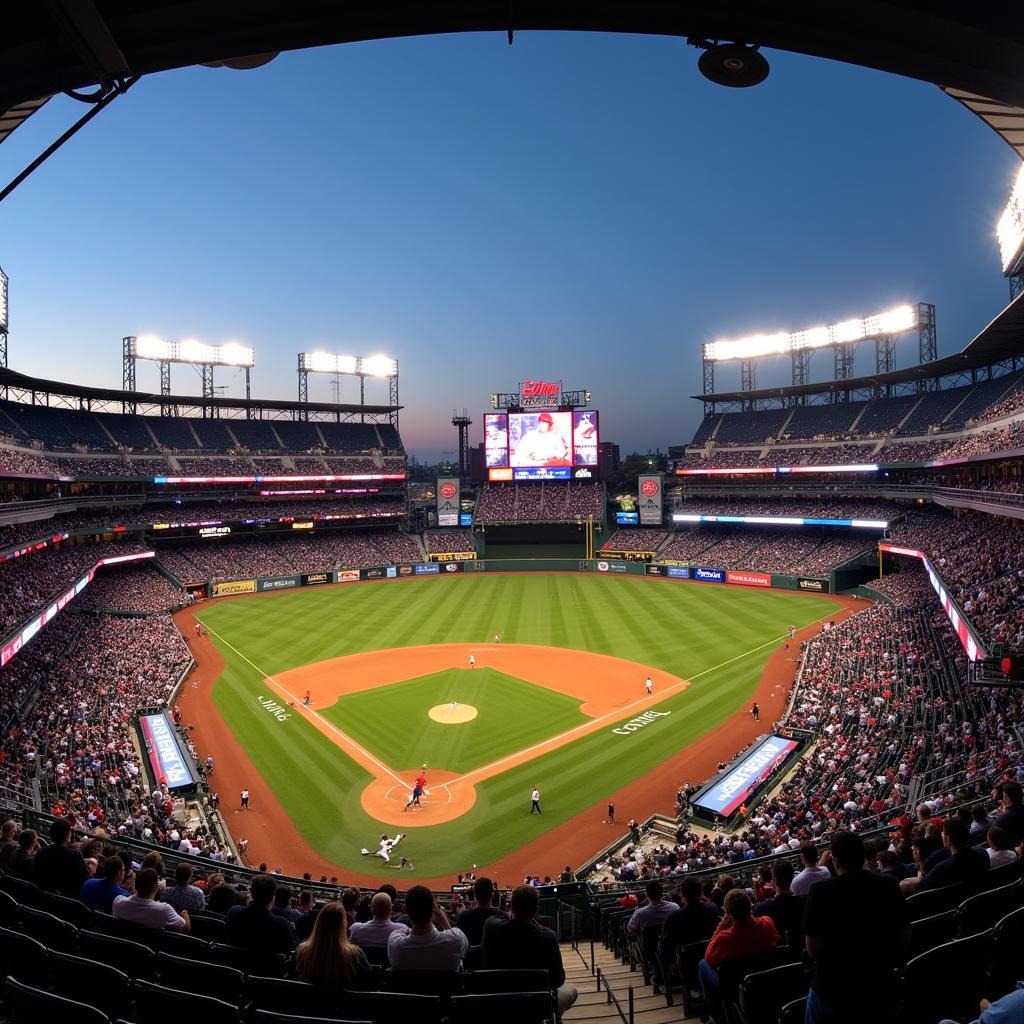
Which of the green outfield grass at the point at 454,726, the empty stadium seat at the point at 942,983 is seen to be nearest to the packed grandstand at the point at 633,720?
the empty stadium seat at the point at 942,983

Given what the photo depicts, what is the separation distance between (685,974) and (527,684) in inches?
Result: 1090

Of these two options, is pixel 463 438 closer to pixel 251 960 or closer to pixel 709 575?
pixel 709 575

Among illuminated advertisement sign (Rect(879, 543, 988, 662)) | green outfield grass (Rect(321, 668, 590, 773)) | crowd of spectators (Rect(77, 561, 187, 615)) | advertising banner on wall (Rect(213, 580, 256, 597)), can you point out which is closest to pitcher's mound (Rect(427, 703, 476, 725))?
green outfield grass (Rect(321, 668, 590, 773))

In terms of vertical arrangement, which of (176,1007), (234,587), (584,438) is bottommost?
(234,587)

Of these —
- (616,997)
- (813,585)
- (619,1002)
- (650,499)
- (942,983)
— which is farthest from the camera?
(650,499)

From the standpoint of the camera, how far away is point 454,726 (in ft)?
93.2

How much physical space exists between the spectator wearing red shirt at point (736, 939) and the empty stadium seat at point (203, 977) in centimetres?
347

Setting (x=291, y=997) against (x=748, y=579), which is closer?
(x=291, y=997)

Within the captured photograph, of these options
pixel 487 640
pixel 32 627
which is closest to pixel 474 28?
pixel 32 627

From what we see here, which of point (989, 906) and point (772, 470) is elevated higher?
point (772, 470)

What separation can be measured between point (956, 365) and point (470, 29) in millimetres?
63981

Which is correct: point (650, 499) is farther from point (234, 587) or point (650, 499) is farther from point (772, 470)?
point (234, 587)

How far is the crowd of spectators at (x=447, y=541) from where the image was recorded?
7275 cm

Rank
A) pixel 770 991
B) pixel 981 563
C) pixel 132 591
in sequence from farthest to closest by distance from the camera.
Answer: pixel 132 591
pixel 981 563
pixel 770 991
